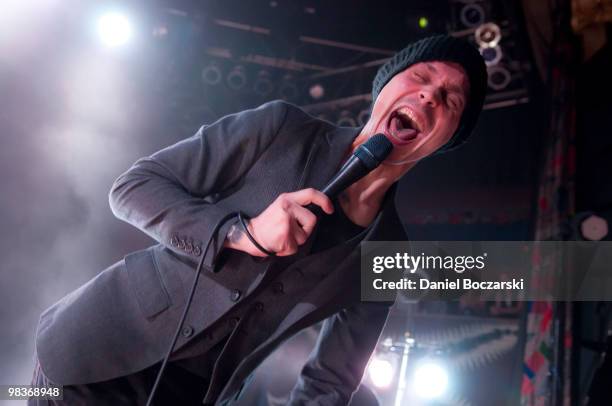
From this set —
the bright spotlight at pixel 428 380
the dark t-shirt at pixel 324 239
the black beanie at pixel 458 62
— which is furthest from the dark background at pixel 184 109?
the dark t-shirt at pixel 324 239

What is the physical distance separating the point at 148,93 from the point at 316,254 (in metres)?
5.06

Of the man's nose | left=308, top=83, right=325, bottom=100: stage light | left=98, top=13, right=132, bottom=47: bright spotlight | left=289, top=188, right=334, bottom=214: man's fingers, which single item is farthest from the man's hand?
left=308, top=83, right=325, bottom=100: stage light

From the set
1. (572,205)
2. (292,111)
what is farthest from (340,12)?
(292,111)

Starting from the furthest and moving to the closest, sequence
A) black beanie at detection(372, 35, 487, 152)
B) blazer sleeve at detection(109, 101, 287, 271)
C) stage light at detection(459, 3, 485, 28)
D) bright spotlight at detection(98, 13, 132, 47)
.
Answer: bright spotlight at detection(98, 13, 132, 47)
stage light at detection(459, 3, 485, 28)
black beanie at detection(372, 35, 487, 152)
blazer sleeve at detection(109, 101, 287, 271)

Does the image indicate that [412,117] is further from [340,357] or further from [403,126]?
[340,357]

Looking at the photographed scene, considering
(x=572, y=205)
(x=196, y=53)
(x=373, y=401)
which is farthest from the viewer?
(x=196, y=53)

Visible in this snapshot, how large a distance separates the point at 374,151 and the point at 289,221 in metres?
0.26

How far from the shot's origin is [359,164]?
1018 millimetres

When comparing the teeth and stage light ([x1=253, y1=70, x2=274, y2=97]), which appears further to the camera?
stage light ([x1=253, y1=70, x2=274, y2=97])

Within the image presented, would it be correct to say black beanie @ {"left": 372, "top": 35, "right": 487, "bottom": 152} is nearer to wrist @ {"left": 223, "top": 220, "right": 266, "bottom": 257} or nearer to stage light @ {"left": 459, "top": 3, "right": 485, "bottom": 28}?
wrist @ {"left": 223, "top": 220, "right": 266, "bottom": 257}

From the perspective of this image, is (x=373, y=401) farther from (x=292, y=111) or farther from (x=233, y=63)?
(x=233, y=63)

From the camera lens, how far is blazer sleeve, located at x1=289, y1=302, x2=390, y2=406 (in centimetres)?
134

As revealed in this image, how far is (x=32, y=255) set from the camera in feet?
16.2

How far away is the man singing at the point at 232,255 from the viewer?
1.04 meters
